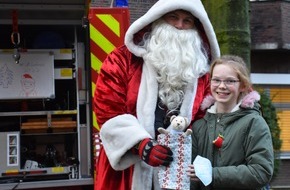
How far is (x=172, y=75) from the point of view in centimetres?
308

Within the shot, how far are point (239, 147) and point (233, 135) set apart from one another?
69 millimetres

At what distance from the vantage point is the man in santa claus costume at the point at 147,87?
9.86 ft

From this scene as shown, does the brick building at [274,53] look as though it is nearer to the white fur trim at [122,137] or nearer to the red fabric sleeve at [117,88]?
the red fabric sleeve at [117,88]

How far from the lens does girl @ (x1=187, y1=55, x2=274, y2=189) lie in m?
2.59

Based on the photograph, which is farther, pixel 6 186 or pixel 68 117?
pixel 68 117

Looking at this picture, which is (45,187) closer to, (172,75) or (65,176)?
(65,176)

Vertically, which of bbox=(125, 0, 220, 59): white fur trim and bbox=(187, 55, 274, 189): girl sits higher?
bbox=(125, 0, 220, 59): white fur trim

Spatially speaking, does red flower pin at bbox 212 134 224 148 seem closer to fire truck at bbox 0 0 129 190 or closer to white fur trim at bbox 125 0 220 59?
white fur trim at bbox 125 0 220 59

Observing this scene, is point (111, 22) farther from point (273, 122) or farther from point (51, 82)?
point (273, 122)

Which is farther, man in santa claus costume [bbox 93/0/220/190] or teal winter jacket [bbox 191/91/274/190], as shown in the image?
man in santa claus costume [bbox 93/0/220/190]

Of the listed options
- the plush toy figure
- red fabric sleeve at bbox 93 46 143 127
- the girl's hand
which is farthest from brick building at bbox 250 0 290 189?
the girl's hand

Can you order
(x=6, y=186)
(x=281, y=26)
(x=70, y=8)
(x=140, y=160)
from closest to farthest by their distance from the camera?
1. (x=140, y=160)
2. (x=6, y=186)
3. (x=70, y=8)
4. (x=281, y=26)

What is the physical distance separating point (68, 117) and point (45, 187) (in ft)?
2.14

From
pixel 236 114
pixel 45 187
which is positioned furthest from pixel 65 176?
pixel 236 114
